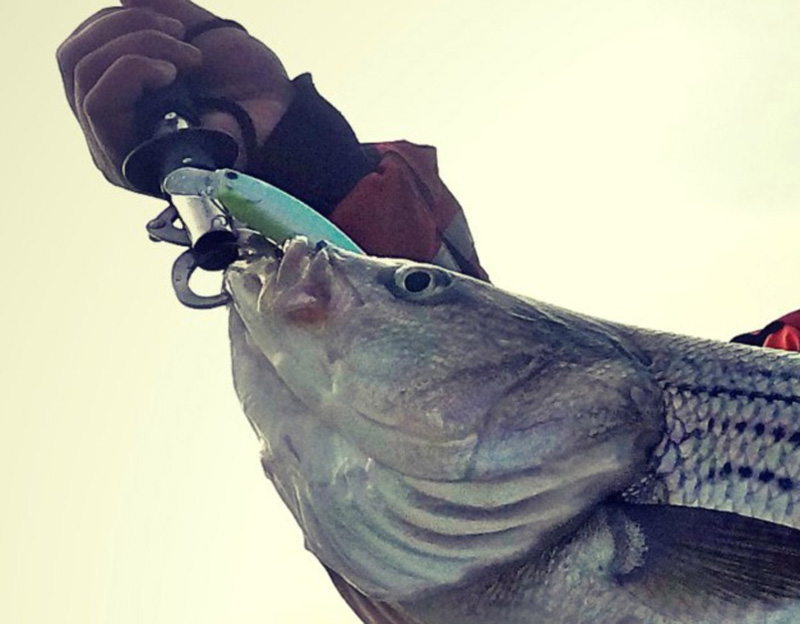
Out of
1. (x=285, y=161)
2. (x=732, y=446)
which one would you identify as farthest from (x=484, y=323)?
(x=285, y=161)

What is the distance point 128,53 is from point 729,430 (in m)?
0.61

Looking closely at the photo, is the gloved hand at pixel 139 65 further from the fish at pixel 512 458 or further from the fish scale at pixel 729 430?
the fish scale at pixel 729 430

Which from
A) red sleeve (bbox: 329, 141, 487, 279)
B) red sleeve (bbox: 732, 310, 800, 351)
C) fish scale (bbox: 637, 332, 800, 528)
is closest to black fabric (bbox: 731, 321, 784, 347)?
red sleeve (bbox: 732, 310, 800, 351)

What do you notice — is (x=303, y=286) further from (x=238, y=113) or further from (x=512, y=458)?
(x=238, y=113)

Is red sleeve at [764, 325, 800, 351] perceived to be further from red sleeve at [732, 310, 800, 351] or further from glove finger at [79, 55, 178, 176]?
glove finger at [79, 55, 178, 176]

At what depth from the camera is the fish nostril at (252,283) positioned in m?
0.81

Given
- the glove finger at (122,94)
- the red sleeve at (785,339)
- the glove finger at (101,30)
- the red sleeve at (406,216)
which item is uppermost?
the glove finger at (101,30)

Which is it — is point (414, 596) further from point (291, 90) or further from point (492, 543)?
point (291, 90)

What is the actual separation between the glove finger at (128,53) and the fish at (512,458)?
0.30m

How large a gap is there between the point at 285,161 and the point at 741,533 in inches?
26.7

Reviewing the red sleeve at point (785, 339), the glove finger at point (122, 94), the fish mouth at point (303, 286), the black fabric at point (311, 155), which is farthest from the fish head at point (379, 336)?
the red sleeve at point (785, 339)

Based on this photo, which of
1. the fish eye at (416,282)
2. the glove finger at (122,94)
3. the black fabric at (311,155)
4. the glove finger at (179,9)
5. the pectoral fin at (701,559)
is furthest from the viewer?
the black fabric at (311,155)

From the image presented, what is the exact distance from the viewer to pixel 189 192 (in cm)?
88

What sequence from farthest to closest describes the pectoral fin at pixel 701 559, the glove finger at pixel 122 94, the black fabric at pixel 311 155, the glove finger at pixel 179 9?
the black fabric at pixel 311 155
the glove finger at pixel 179 9
the glove finger at pixel 122 94
the pectoral fin at pixel 701 559
